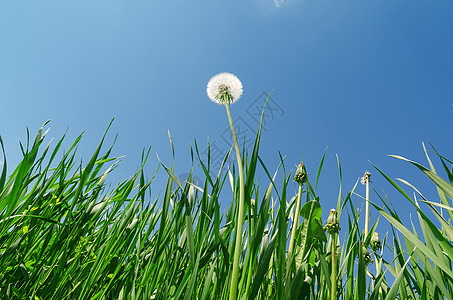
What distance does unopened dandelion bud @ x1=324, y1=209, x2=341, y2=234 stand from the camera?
90cm

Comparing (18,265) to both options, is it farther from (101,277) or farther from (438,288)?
(438,288)

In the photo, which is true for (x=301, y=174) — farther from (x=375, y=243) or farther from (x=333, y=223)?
(x=375, y=243)

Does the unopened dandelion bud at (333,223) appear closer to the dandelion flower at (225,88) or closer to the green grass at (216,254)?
the green grass at (216,254)

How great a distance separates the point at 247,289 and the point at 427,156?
2.14 ft

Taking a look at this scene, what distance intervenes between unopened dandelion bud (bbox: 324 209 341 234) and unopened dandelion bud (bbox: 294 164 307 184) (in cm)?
13

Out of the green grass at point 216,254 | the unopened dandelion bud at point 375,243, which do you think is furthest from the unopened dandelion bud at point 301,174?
the unopened dandelion bud at point 375,243

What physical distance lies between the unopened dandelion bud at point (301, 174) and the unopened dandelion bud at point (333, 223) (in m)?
0.13

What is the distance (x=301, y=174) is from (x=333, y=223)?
182mm

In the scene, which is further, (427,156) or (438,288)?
(427,156)

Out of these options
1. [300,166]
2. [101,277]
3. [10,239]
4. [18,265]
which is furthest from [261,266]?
[10,239]

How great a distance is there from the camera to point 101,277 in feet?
3.29

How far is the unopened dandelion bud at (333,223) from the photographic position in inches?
35.6

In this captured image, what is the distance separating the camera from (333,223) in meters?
0.91

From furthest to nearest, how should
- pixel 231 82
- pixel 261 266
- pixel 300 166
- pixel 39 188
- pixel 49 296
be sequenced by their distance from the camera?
1. pixel 231 82
2. pixel 39 188
3. pixel 300 166
4. pixel 49 296
5. pixel 261 266
